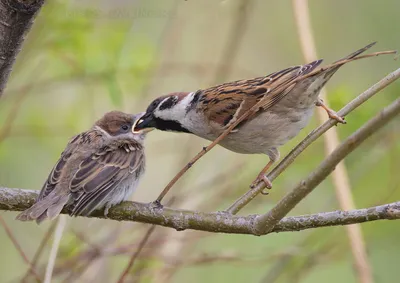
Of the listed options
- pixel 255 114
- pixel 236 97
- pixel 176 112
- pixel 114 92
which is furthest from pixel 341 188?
pixel 114 92

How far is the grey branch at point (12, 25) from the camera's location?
201 centimetres

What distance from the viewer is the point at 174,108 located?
3.80 m

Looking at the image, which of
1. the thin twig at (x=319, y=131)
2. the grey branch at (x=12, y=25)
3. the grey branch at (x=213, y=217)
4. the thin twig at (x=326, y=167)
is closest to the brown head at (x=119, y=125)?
the grey branch at (x=213, y=217)

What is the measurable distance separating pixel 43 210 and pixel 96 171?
2.03 ft

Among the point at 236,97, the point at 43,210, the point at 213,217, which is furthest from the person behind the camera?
the point at 236,97

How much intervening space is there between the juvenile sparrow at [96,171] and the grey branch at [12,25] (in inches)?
24.6

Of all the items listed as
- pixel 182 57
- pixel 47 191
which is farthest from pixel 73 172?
pixel 182 57

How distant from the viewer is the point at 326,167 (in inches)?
70.6

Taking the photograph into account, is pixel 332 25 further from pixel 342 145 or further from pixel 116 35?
pixel 342 145

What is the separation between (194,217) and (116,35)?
2.02m

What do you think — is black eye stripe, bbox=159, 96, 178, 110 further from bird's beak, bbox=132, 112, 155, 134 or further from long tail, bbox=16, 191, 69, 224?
long tail, bbox=16, 191, 69, 224

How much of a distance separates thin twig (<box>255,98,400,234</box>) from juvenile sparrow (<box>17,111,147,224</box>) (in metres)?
0.84

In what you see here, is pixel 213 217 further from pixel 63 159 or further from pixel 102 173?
pixel 63 159

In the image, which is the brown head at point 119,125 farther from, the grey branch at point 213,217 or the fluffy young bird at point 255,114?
the grey branch at point 213,217
